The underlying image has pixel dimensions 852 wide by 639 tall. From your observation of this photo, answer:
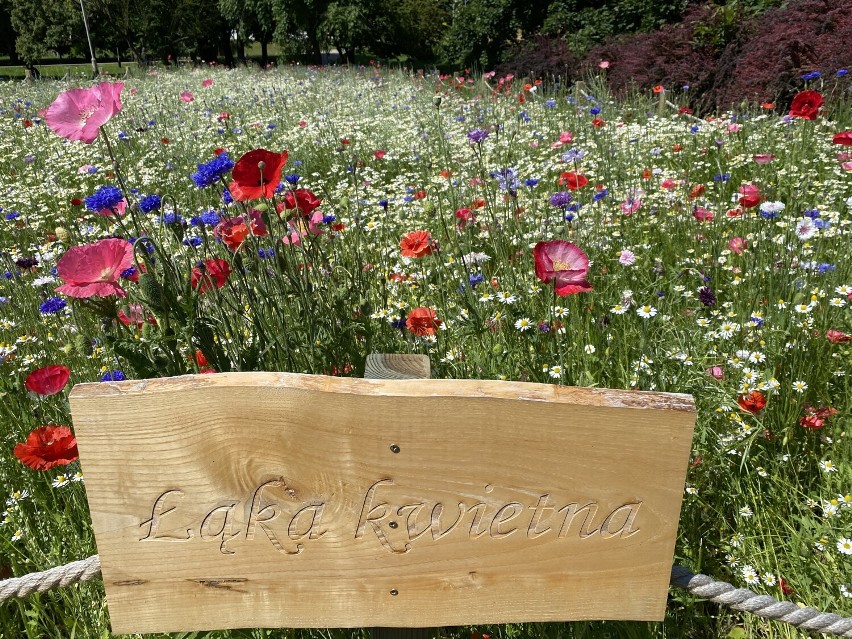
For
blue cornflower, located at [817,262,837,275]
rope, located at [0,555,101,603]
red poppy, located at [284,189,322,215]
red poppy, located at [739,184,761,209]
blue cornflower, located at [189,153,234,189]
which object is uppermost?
blue cornflower, located at [189,153,234,189]

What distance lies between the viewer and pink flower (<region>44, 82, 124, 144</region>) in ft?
4.37

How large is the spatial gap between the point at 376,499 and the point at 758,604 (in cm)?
64

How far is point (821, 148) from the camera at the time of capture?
3.71m

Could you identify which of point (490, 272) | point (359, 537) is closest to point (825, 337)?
point (490, 272)

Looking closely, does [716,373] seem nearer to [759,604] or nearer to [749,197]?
[759,604]

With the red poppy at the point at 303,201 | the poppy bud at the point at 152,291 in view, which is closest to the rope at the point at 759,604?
the poppy bud at the point at 152,291

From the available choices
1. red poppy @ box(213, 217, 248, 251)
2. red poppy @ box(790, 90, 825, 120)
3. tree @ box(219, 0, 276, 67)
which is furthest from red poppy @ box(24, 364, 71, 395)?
tree @ box(219, 0, 276, 67)

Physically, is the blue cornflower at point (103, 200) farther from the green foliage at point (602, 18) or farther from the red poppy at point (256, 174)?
the green foliage at point (602, 18)

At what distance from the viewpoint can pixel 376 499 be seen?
0.92 meters

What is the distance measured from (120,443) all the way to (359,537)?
35 cm

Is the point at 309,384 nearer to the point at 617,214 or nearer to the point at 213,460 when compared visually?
the point at 213,460

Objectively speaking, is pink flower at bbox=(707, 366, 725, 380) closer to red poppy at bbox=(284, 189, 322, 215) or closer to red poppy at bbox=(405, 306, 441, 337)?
A: red poppy at bbox=(405, 306, 441, 337)

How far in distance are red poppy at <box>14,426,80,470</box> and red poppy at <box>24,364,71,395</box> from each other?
165 mm

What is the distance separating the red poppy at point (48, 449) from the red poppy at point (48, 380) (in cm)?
16
